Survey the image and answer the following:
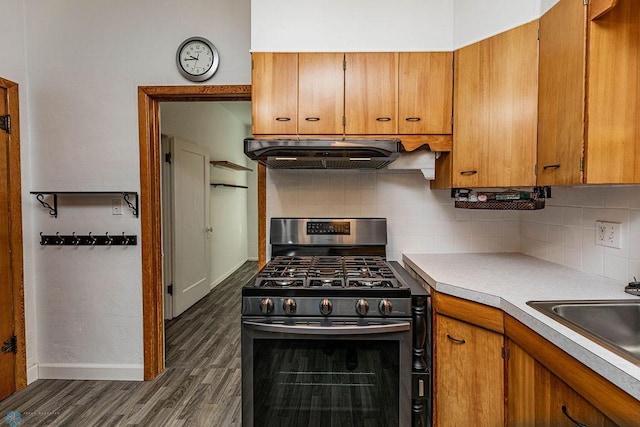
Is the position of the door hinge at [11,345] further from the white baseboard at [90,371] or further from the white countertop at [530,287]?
the white countertop at [530,287]

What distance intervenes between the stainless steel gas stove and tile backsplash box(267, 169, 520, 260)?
751 mm

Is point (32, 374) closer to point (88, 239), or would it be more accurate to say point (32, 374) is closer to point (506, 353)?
point (88, 239)

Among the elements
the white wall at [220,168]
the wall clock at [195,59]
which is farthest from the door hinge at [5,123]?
the white wall at [220,168]

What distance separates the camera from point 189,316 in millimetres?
3775

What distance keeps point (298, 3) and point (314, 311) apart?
159cm

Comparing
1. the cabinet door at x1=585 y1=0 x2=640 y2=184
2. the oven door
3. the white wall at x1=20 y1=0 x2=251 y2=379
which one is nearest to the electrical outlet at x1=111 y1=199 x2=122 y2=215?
the white wall at x1=20 y1=0 x2=251 y2=379

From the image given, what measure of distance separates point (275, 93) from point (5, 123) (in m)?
1.79

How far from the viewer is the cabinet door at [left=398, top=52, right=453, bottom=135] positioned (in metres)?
1.91

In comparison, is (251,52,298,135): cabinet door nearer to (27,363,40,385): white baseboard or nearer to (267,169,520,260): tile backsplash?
(267,169,520,260): tile backsplash

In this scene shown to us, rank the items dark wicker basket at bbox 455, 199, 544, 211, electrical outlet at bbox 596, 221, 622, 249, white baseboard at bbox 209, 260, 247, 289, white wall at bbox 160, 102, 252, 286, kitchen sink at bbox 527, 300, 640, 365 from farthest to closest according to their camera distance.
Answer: white baseboard at bbox 209, 260, 247, 289 → white wall at bbox 160, 102, 252, 286 → dark wicker basket at bbox 455, 199, 544, 211 → electrical outlet at bbox 596, 221, 622, 249 → kitchen sink at bbox 527, 300, 640, 365

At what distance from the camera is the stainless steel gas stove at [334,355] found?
1.56m

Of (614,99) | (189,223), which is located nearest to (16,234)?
(189,223)

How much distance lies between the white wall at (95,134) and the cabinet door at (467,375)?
6.43 feet

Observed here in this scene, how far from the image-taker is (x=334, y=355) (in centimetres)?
157
